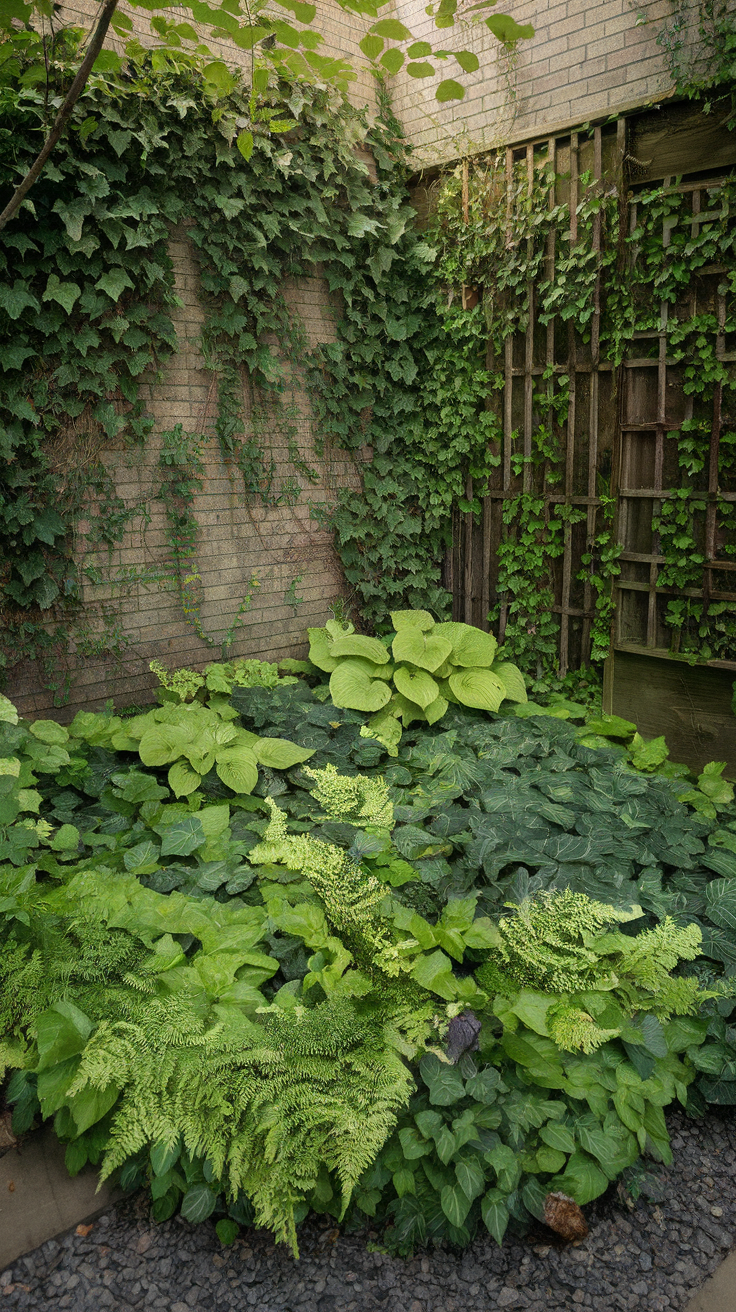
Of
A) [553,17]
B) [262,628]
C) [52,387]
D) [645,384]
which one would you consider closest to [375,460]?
[262,628]

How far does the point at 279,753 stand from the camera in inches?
129

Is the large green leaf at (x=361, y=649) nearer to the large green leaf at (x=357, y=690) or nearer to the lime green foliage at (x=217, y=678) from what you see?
the large green leaf at (x=357, y=690)

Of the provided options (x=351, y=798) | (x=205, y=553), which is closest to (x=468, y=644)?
(x=205, y=553)

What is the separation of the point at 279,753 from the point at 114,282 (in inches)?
88.9

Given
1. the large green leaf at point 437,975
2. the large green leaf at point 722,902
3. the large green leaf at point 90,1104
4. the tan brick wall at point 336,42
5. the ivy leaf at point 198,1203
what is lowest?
the ivy leaf at point 198,1203

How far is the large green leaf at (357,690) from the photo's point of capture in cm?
387

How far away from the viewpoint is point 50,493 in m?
3.60

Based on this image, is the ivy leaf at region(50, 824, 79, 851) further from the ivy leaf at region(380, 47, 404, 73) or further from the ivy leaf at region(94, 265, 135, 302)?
the ivy leaf at region(380, 47, 404, 73)

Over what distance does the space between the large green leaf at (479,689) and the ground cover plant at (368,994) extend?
1.06 metres

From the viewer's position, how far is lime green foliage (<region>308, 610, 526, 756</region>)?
12.8 feet

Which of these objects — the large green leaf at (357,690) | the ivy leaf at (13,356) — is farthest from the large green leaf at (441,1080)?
the ivy leaf at (13,356)

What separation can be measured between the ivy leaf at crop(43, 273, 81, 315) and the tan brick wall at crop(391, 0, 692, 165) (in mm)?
2460

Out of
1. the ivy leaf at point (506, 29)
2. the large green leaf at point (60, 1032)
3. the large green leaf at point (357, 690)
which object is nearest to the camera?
the large green leaf at point (60, 1032)

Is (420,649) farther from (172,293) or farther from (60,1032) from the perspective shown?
(60,1032)
